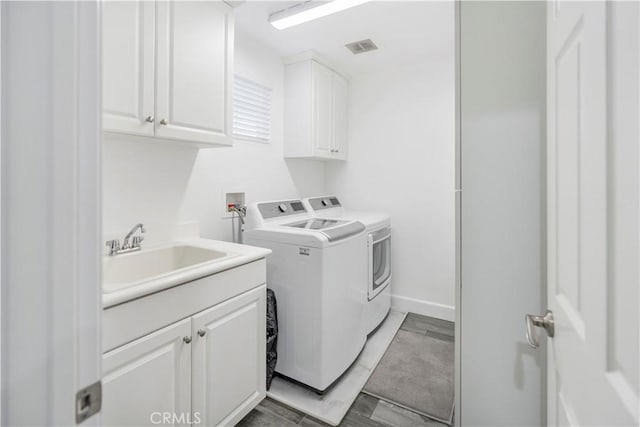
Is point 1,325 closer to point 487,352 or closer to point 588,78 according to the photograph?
point 588,78

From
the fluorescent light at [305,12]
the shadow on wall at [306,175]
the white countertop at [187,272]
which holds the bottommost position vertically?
the white countertop at [187,272]

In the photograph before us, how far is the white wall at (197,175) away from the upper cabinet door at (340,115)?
437 millimetres

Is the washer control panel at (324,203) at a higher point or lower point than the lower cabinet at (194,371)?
higher

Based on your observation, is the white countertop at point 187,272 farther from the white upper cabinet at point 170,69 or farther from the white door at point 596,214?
the white door at point 596,214

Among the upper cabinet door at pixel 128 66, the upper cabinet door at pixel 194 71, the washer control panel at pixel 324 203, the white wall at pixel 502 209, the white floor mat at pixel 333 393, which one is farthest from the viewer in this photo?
the washer control panel at pixel 324 203

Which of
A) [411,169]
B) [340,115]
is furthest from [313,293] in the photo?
[340,115]

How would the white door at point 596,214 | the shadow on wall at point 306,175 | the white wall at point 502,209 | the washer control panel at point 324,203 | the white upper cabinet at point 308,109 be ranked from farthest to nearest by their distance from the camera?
the shadow on wall at point 306,175 < the washer control panel at point 324,203 < the white upper cabinet at point 308,109 < the white wall at point 502,209 < the white door at point 596,214

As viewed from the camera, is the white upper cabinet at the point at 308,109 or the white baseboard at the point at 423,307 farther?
the white baseboard at the point at 423,307

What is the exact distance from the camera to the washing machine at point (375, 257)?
2.35m

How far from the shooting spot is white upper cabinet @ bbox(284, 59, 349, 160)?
2.56 metres

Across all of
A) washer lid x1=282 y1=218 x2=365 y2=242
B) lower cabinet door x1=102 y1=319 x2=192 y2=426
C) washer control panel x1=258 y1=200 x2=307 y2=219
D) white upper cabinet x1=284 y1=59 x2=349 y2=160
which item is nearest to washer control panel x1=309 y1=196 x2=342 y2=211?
washer control panel x1=258 y1=200 x2=307 y2=219

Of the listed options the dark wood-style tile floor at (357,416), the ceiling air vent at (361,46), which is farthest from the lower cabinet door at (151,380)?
the ceiling air vent at (361,46)

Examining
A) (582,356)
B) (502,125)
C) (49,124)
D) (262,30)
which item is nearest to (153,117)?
(49,124)

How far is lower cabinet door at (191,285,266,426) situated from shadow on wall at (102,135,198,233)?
726mm
